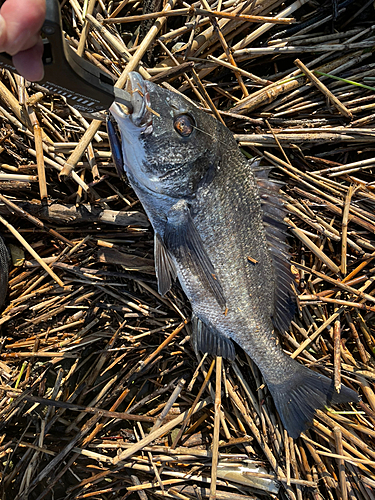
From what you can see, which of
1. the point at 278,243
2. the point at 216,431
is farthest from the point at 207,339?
the point at 278,243

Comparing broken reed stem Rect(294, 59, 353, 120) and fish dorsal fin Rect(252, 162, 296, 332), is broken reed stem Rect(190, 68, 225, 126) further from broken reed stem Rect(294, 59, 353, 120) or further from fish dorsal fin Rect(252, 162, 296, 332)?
broken reed stem Rect(294, 59, 353, 120)

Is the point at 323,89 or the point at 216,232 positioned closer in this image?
the point at 216,232

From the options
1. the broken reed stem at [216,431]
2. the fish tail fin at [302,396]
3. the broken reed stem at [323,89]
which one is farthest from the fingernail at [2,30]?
the fish tail fin at [302,396]

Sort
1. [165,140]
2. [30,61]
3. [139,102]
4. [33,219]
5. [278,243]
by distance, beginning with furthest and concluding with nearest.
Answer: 1. [33,219]
2. [278,243]
3. [165,140]
4. [139,102]
5. [30,61]

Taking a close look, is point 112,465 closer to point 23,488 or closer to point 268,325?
point 23,488

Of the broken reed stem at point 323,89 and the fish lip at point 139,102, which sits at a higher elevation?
the fish lip at point 139,102

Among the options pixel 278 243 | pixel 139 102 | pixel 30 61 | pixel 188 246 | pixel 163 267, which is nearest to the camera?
pixel 30 61

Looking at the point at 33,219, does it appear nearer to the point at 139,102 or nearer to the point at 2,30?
the point at 139,102

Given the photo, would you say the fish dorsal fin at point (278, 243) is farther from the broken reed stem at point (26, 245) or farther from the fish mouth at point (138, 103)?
the broken reed stem at point (26, 245)
